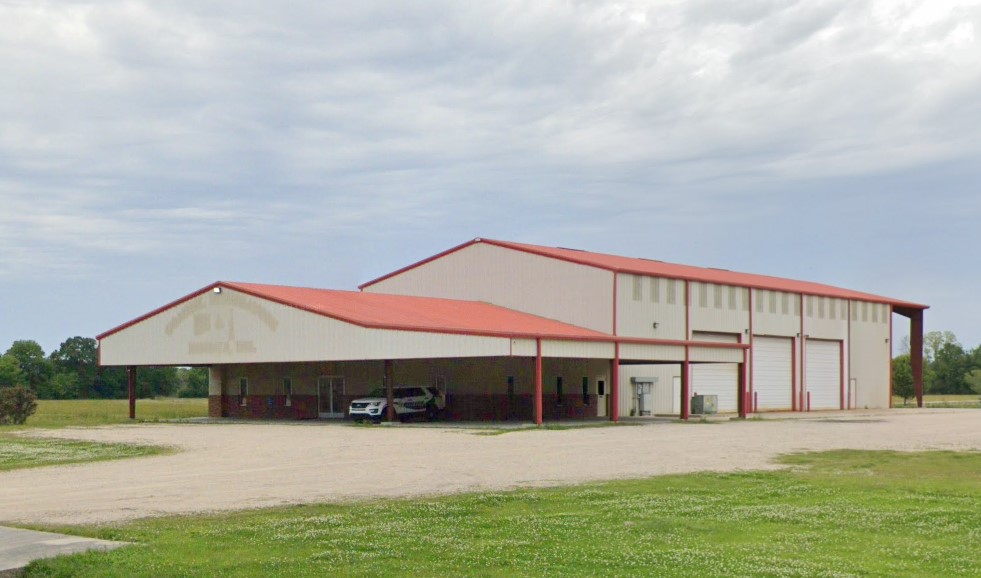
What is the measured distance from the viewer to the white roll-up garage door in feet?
214

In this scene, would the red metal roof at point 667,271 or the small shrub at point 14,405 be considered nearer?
the small shrub at point 14,405

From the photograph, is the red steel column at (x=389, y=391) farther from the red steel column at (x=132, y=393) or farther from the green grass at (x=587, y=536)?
the green grass at (x=587, y=536)

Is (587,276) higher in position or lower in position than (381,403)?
higher

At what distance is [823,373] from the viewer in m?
66.3

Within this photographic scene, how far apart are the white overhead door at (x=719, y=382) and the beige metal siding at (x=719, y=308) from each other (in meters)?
1.97

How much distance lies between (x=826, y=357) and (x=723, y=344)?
17295mm

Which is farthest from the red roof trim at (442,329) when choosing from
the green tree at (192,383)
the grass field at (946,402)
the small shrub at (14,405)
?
the green tree at (192,383)

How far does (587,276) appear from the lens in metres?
51.7

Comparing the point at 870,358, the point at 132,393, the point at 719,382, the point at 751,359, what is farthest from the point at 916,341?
the point at 132,393

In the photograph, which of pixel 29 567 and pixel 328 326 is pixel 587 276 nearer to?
pixel 328 326

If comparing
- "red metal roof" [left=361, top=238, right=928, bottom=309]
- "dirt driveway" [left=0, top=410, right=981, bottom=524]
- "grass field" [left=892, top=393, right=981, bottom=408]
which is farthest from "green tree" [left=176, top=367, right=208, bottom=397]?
"dirt driveway" [left=0, top=410, right=981, bottom=524]

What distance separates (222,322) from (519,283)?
44.0 ft

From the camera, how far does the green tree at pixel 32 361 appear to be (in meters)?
129

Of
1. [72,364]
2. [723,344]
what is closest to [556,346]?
[723,344]
